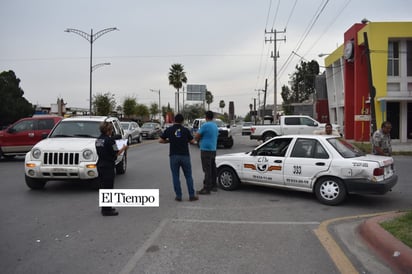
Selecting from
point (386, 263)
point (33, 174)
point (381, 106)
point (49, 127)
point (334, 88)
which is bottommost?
point (386, 263)

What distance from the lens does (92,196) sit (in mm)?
8297

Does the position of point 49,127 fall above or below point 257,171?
above

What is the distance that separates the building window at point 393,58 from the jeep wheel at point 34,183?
25.6 meters

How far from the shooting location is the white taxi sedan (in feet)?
23.7

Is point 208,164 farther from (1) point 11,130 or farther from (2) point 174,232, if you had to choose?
(1) point 11,130

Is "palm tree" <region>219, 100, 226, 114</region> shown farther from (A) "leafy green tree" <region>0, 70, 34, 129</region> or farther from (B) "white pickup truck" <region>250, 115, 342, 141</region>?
(B) "white pickup truck" <region>250, 115, 342, 141</region>

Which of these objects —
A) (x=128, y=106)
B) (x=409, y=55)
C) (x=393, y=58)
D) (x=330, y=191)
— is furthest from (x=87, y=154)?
(x=128, y=106)

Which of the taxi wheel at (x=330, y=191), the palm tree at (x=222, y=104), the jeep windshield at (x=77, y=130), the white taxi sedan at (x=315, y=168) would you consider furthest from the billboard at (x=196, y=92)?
the palm tree at (x=222, y=104)

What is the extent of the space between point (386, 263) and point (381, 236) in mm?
611

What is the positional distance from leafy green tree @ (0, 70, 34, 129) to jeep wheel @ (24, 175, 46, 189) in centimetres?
4075

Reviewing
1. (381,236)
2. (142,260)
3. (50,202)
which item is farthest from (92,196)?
(381,236)

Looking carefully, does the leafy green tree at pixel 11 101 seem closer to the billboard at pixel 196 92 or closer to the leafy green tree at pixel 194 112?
the billboard at pixel 196 92

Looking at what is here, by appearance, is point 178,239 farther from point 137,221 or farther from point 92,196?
point 92,196

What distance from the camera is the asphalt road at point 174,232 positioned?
4430 mm
